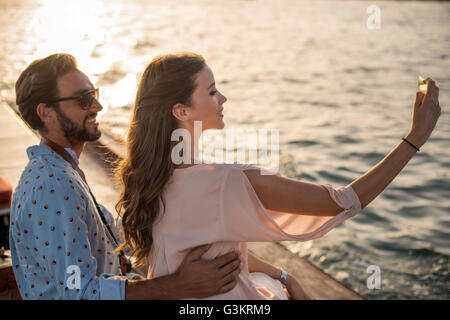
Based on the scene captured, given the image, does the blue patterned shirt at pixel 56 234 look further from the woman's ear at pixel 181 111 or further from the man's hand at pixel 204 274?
the woman's ear at pixel 181 111

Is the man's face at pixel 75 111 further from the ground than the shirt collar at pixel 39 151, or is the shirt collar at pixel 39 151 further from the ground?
the man's face at pixel 75 111

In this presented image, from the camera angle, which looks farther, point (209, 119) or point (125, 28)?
point (125, 28)

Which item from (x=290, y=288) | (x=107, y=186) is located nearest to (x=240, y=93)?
(x=107, y=186)

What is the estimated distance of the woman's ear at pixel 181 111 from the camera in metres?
2.30

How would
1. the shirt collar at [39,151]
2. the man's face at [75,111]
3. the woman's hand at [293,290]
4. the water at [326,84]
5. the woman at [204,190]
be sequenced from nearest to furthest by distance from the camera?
1. the woman at [204,190]
2. the shirt collar at [39,151]
3. the man's face at [75,111]
4. the woman's hand at [293,290]
5. the water at [326,84]

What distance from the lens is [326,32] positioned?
27.6 m

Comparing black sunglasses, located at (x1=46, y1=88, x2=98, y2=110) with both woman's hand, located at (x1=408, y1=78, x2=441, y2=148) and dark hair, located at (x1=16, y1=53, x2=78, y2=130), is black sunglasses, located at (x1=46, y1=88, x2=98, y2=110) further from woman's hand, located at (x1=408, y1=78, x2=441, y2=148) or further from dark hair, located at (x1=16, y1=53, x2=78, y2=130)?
woman's hand, located at (x1=408, y1=78, x2=441, y2=148)

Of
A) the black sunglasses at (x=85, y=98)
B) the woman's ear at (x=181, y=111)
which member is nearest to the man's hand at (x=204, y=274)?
the woman's ear at (x=181, y=111)

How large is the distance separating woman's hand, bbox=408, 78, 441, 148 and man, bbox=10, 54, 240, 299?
942mm

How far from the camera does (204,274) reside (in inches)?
86.9

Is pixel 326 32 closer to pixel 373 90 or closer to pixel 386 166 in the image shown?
pixel 373 90

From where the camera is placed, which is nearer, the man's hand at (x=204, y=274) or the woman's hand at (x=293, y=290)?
the man's hand at (x=204, y=274)

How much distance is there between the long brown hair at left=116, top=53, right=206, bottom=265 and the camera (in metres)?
2.27

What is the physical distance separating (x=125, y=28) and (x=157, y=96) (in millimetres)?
29338
